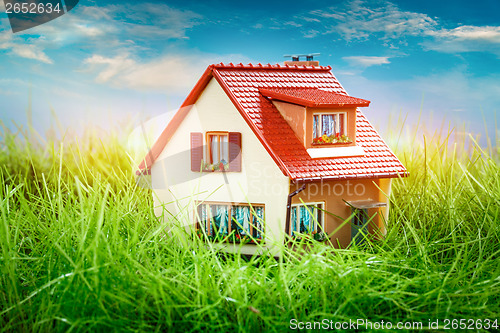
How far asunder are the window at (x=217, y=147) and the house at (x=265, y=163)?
0.04 feet

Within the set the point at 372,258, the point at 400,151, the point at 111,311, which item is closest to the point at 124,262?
the point at 111,311

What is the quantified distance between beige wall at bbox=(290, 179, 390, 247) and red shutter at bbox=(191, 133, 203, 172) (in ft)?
3.79

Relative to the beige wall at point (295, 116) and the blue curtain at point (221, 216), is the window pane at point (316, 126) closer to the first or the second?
the beige wall at point (295, 116)

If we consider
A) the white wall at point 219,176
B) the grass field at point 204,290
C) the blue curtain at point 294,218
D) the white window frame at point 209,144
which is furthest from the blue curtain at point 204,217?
the blue curtain at point 294,218

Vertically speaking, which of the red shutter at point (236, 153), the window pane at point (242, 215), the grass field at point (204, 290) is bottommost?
the grass field at point (204, 290)

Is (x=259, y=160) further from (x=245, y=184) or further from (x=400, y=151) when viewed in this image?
(x=400, y=151)

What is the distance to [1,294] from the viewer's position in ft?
17.5

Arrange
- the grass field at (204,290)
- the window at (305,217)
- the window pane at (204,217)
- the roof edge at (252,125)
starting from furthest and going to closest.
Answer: the window pane at (204,217), the window at (305,217), the roof edge at (252,125), the grass field at (204,290)

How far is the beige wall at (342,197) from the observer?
664 cm

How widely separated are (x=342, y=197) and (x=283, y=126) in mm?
1081

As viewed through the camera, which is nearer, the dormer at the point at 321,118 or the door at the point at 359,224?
the dormer at the point at 321,118

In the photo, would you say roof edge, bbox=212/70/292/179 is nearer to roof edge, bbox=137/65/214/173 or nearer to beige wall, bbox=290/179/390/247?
roof edge, bbox=137/65/214/173

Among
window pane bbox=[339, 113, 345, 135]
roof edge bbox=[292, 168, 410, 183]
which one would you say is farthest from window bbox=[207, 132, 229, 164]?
window pane bbox=[339, 113, 345, 135]

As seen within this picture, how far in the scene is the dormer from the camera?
650cm
